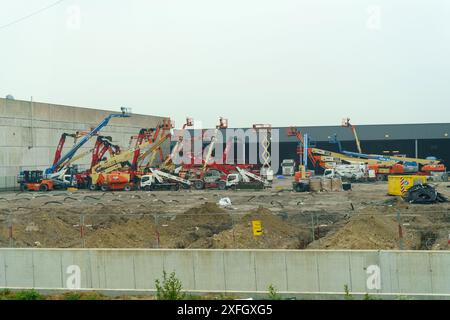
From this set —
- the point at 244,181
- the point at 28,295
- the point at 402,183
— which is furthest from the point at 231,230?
the point at 244,181

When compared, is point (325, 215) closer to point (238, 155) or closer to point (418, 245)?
point (418, 245)

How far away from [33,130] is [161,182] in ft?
50.3

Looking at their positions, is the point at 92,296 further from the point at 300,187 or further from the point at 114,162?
the point at 114,162

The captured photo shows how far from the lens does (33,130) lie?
53781 mm

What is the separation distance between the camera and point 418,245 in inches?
796

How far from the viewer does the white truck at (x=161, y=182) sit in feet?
157

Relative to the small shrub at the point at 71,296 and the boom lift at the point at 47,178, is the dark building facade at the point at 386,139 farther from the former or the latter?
the small shrub at the point at 71,296

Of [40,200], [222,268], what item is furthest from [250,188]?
[222,268]

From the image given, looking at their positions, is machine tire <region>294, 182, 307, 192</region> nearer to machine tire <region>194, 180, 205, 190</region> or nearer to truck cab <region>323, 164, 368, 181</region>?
machine tire <region>194, 180, 205, 190</region>

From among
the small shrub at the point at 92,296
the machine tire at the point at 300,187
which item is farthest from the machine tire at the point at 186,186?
the small shrub at the point at 92,296

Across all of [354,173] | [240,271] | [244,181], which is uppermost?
[354,173]

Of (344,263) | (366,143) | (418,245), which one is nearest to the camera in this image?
(344,263)

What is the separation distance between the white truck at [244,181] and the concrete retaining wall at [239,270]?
32406 mm
